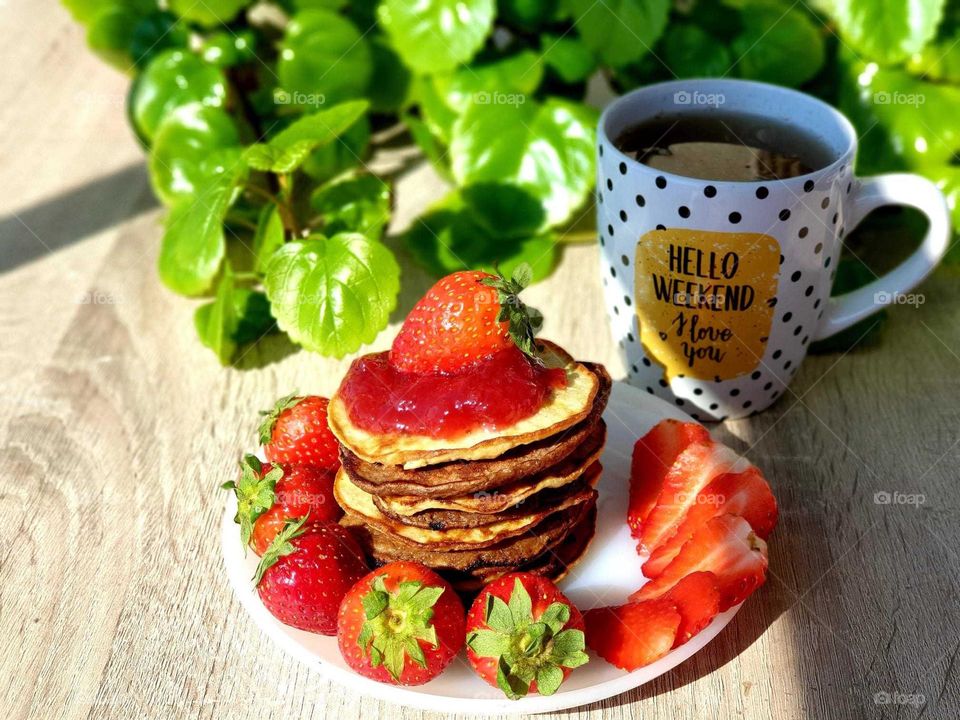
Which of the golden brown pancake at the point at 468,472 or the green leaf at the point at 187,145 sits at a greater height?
the golden brown pancake at the point at 468,472

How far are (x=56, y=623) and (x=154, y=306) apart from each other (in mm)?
567

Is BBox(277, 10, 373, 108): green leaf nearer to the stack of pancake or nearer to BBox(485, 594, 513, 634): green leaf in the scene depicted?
the stack of pancake

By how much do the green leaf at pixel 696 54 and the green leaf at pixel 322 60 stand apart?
1.51ft

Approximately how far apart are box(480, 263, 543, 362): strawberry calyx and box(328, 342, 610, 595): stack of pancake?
47 mm

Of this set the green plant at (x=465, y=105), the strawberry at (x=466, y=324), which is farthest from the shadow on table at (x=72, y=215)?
the strawberry at (x=466, y=324)

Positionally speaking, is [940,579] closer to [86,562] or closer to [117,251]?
[86,562]

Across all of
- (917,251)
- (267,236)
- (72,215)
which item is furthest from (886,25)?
(72,215)

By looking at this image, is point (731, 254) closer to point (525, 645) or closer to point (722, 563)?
point (722, 563)

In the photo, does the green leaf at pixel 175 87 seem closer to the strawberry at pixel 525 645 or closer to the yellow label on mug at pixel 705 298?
the yellow label on mug at pixel 705 298

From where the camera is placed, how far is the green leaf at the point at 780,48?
1.31 meters

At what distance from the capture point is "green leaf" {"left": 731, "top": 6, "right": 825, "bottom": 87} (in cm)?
131

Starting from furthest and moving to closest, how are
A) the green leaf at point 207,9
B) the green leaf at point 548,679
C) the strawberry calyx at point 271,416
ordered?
the green leaf at point 207,9
the strawberry calyx at point 271,416
the green leaf at point 548,679

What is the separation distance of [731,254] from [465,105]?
57cm

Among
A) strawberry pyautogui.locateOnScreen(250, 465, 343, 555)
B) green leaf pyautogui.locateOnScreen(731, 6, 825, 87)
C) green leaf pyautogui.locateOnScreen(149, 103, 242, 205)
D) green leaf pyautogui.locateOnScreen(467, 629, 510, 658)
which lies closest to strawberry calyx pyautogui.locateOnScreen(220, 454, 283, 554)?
strawberry pyautogui.locateOnScreen(250, 465, 343, 555)
